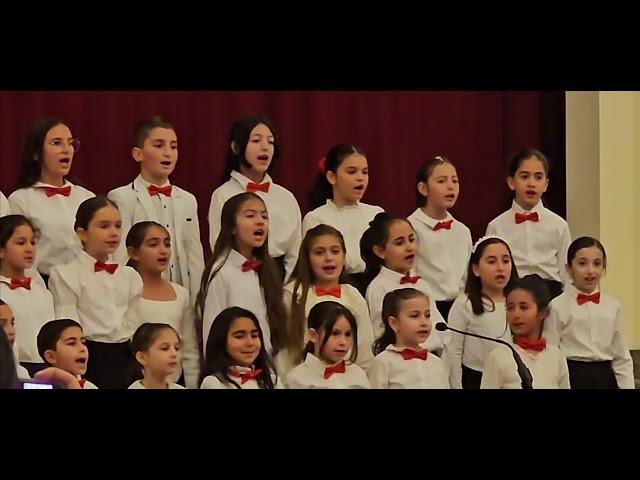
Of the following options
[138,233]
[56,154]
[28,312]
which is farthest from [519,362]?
[56,154]

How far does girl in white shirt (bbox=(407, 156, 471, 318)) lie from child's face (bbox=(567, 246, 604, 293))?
40 centimetres

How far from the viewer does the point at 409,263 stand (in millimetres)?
4934

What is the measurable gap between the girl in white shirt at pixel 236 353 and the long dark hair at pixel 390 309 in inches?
16.5

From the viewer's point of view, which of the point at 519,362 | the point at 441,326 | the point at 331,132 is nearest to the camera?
the point at 519,362

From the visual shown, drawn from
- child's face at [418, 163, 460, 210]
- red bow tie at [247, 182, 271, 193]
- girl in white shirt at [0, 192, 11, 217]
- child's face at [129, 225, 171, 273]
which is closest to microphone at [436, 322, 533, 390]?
child's face at [418, 163, 460, 210]

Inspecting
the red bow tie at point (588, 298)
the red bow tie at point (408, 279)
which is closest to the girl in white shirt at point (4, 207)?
the red bow tie at point (408, 279)

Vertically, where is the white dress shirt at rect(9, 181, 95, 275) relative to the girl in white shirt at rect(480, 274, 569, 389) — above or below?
above

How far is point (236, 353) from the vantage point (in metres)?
4.68

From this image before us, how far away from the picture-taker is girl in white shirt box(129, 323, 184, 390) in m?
4.67

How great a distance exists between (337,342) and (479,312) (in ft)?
1.90

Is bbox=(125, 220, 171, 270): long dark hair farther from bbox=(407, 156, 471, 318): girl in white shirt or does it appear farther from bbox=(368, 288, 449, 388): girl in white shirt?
bbox=(407, 156, 471, 318): girl in white shirt

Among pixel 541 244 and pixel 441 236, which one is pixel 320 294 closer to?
pixel 441 236
